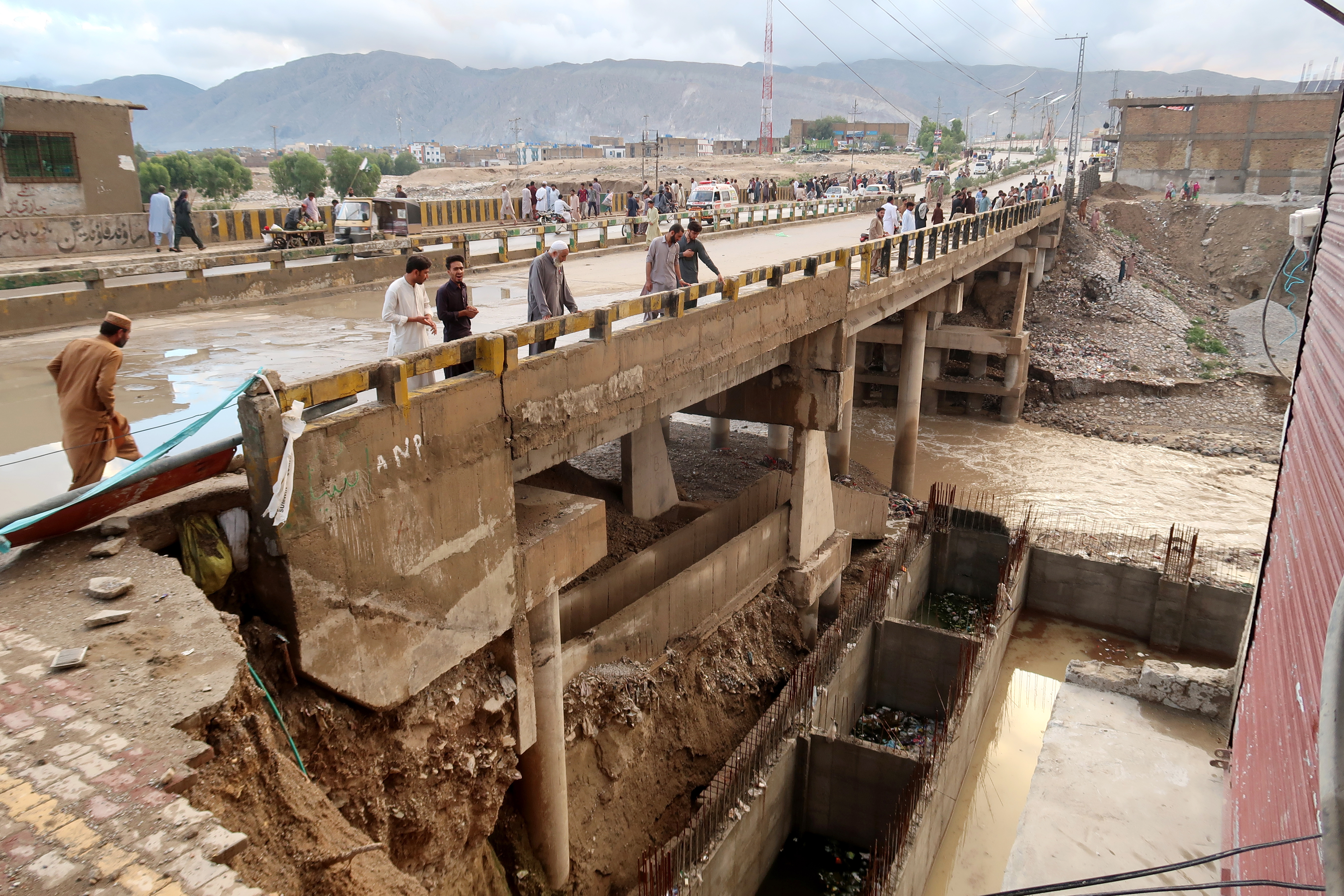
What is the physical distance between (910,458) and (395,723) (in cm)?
1680

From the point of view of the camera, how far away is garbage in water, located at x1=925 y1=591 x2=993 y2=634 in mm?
17531

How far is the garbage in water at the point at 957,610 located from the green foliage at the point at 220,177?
195 feet

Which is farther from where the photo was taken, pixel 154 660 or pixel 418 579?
pixel 418 579

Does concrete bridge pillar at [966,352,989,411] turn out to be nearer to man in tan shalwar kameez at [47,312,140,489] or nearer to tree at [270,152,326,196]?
man in tan shalwar kameez at [47,312,140,489]

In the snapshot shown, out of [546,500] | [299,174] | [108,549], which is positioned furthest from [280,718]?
[299,174]

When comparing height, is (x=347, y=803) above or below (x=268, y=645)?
below

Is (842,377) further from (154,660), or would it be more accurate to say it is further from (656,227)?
(154,660)

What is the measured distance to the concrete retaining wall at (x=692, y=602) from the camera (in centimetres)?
1010

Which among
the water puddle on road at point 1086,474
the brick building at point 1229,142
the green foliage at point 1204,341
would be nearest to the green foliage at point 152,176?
the water puddle on road at point 1086,474

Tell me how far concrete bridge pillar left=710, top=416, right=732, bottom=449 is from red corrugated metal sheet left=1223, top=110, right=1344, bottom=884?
48.2 ft

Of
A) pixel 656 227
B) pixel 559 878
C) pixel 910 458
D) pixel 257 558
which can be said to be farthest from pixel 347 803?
pixel 910 458

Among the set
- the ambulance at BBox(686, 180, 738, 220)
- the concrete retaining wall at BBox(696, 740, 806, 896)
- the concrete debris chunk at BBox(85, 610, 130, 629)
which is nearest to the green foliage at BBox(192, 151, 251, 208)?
the ambulance at BBox(686, 180, 738, 220)

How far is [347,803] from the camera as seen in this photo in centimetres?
591

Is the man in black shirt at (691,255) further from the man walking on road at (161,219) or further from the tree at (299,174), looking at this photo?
the tree at (299,174)
